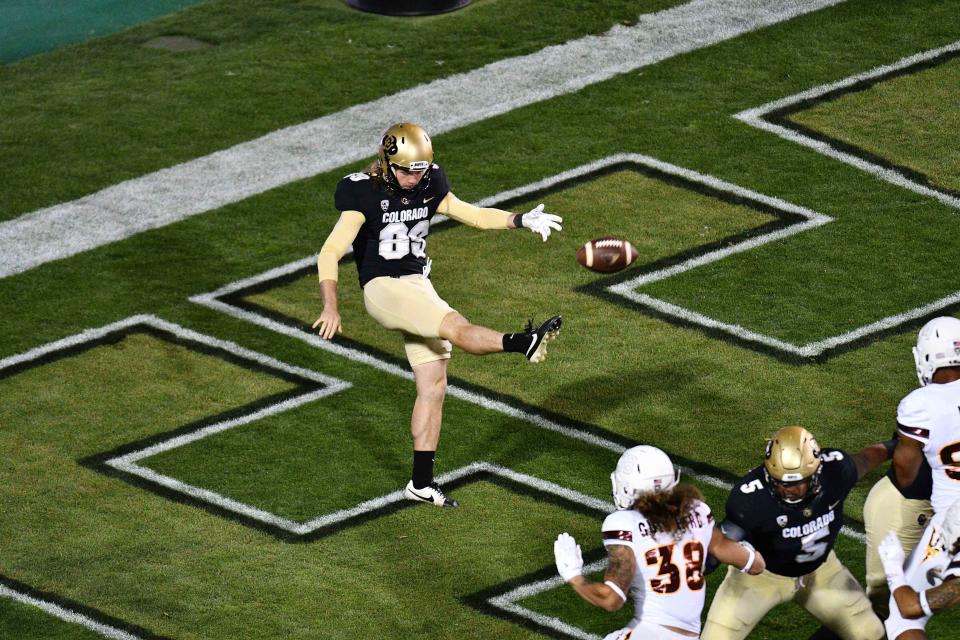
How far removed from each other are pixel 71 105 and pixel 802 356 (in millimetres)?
6683

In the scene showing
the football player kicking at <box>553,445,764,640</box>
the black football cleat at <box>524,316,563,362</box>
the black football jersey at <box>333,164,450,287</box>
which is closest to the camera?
Result: the football player kicking at <box>553,445,764,640</box>

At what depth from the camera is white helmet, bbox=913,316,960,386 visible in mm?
8289

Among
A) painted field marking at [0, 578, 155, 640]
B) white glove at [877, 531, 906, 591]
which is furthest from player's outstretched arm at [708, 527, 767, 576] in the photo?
painted field marking at [0, 578, 155, 640]

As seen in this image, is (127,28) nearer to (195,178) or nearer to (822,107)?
(195,178)

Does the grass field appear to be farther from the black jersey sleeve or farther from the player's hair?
the player's hair

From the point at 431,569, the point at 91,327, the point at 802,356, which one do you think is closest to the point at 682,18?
the point at 802,356

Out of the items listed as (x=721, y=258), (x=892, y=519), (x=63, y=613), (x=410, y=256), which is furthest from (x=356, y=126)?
(x=892, y=519)

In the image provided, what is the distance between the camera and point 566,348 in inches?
458

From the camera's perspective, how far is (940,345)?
8.30 m

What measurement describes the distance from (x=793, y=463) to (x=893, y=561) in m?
0.56

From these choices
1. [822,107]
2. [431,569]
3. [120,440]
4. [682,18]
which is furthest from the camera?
[682,18]

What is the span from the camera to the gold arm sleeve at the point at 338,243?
31.9 feet

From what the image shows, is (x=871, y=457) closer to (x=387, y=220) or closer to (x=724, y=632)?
(x=724, y=632)

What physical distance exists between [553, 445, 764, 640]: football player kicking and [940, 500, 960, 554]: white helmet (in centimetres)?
93
